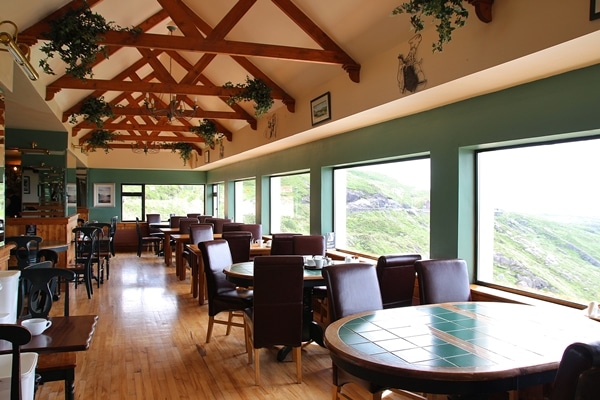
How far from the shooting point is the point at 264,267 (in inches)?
130

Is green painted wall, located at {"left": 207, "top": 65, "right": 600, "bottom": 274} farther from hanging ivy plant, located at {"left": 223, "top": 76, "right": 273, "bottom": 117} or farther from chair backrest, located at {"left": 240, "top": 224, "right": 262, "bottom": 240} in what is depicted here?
chair backrest, located at {"left": 240, "top": 224, "right": 262, "bottom": 240}

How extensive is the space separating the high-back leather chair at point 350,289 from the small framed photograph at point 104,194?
1217 cm

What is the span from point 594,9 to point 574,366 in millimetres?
1944

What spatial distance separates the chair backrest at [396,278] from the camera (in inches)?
136

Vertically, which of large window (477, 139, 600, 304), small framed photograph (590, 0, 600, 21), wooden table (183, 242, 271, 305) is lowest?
wooden table (183, 242, 271, 305)

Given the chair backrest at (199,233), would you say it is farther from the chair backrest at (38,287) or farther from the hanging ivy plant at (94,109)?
the chair backrest at (38,287)

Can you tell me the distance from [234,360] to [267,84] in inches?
150

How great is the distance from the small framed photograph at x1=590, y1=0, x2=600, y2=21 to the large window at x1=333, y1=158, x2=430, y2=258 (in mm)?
2492

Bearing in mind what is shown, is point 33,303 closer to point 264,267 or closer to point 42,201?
point 264,267

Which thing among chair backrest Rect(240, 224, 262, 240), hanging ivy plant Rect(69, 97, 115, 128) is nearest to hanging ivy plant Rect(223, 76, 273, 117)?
chair backrest Rect(240, 224, 262, 240)

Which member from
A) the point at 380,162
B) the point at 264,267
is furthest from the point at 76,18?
the point at 380,162

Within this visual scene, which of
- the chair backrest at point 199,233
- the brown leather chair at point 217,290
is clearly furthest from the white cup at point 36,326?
the chair backrest at point 199,233

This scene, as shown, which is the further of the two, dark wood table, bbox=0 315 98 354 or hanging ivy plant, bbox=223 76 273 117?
hanging ivy plant, bbox=223 76 273 117

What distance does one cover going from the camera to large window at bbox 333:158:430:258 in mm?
4844
